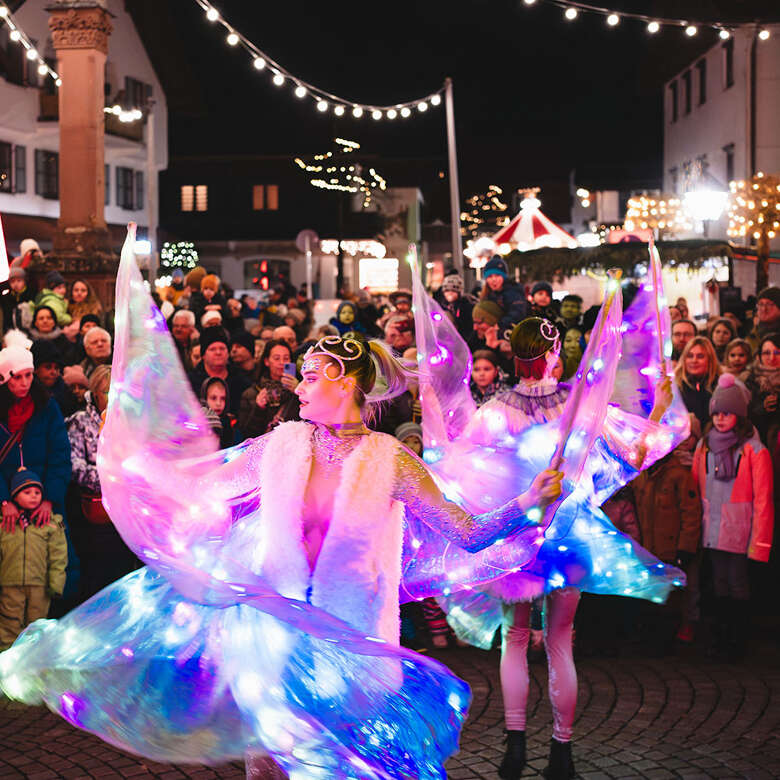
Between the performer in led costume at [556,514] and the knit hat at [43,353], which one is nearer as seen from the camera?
the performer in led costume at [556,514]

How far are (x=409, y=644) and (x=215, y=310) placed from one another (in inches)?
276

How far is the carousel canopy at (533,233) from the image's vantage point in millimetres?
29172

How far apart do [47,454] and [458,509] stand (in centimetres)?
478

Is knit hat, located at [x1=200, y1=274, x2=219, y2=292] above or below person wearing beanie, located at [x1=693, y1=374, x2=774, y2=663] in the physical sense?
above

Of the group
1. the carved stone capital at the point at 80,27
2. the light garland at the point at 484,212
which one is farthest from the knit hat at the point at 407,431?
the light garland at the point at 484,212

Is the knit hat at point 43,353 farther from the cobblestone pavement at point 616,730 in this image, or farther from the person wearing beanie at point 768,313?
the person wearing beanie at point 768,313

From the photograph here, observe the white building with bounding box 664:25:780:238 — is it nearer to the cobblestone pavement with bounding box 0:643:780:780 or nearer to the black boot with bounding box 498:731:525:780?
the cobblestone pavement with bounding box 0:643:780:780

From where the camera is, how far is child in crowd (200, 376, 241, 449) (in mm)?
9117

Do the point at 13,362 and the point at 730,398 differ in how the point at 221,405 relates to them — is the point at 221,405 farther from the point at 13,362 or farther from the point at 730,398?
the point at 730,398

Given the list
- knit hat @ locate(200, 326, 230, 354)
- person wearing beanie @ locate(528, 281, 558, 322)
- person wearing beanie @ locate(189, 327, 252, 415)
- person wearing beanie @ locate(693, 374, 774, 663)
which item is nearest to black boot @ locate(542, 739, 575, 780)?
person wearing beanie @ locate(693, 374, 774, 663)

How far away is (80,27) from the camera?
15.9m

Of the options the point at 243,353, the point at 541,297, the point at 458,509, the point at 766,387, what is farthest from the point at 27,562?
the point at 541,297

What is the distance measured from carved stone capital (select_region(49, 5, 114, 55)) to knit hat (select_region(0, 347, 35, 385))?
8.80m

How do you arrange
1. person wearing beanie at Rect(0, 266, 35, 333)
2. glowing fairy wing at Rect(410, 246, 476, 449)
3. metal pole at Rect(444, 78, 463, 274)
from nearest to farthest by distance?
glowing fairy wing at Rect(410, 246, 476, 449), person wearing beanie at Rect(0, 266, 35, 333), metal pole at Rect(444, 78, 463, 274)
